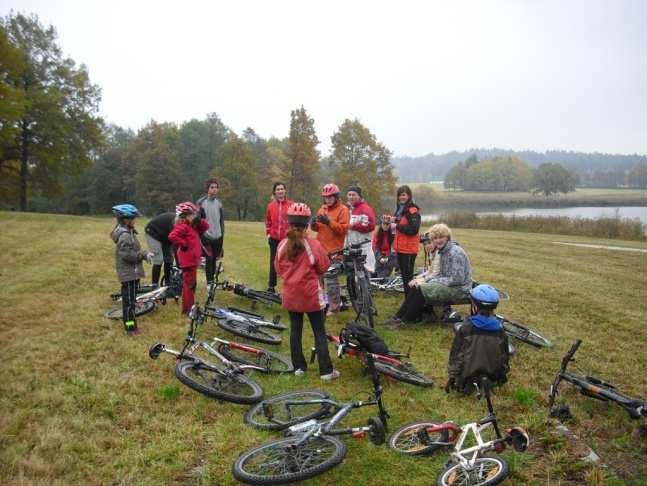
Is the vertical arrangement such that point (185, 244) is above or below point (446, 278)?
above

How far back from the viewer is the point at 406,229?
331 inches

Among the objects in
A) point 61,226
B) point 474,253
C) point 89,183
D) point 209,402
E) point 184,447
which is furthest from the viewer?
point 89,183

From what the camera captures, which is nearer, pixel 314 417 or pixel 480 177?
pixel 314 417

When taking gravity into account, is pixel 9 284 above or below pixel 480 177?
below

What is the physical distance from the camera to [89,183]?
61.4 m

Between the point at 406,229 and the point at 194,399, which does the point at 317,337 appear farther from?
the point at 406,229

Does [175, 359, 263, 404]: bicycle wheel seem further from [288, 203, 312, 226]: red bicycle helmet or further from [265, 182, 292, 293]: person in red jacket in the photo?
[265, 182, 292, 293]: person in red jacket

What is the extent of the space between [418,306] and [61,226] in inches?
853

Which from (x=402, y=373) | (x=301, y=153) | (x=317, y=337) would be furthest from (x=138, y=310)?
(x=301, y=153)

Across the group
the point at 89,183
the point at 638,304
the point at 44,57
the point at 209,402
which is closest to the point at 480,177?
the point at 89,183

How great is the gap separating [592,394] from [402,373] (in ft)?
7.26

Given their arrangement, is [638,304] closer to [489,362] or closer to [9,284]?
[489,362]

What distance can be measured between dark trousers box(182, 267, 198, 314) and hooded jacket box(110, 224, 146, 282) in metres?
0.90

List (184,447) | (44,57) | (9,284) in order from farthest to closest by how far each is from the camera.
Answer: (44,57), (9,284), (184,447)
